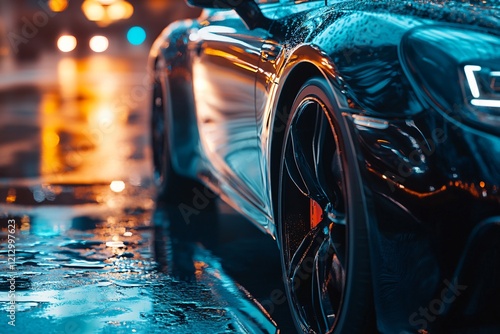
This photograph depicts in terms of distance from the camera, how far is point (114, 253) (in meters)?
5.70

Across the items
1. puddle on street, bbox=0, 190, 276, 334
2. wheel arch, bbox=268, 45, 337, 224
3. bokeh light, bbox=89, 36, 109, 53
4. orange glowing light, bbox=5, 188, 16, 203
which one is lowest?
bokeh light, bbox=89, 36, 109, 53

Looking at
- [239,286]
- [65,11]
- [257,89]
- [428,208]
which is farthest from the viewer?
[65,11]

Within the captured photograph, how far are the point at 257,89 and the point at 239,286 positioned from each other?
3.30ft

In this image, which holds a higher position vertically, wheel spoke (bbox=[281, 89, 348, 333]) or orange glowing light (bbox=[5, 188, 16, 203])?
wheel spoke (bbox=[281, 89, 348, 333])

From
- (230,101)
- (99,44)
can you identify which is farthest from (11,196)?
(99,44)

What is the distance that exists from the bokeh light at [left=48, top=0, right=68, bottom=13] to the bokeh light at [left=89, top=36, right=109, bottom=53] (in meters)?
1.32

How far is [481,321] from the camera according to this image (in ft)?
10.1

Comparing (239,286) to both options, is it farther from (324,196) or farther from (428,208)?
(428,208)

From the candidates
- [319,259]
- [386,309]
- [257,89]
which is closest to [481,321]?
[386,309]

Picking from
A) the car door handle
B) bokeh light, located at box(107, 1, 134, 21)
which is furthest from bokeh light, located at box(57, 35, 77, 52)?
the car door handle

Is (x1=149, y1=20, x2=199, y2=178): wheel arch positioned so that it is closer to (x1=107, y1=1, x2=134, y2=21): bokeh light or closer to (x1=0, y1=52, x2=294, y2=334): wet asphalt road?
(x1=0, y1=52, x2=294, y2=334): wet asphalt road

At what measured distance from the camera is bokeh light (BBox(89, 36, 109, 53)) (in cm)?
2617

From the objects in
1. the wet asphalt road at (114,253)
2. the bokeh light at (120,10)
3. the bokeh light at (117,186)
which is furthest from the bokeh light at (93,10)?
the bokeh light at (117,186)

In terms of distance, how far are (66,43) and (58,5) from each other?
1341 millimetres
